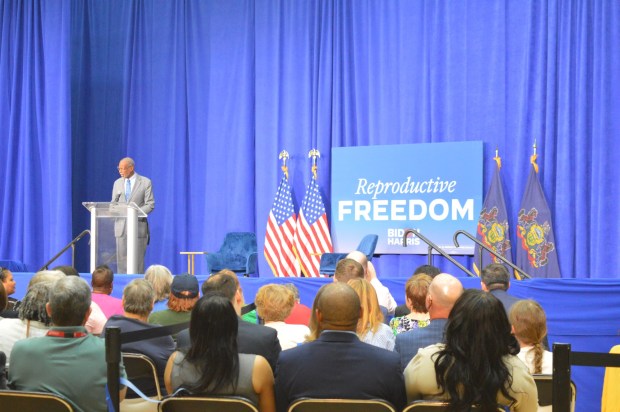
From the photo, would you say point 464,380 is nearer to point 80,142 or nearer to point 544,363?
point 544,363

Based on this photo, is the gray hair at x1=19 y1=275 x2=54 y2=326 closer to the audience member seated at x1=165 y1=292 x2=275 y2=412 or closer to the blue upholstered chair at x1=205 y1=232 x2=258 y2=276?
the audience member seated at x1=165 y1=292 x2=275 y2=412

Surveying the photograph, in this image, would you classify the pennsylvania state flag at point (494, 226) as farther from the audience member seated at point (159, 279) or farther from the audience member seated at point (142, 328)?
the audience member seated at point (142, 328)

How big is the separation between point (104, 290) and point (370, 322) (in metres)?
2.28

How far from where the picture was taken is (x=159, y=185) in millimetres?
12781

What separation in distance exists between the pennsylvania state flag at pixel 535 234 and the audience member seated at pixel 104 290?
232 inches

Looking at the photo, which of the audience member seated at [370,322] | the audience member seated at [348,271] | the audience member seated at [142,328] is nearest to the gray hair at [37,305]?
the audience member seated at [142,328]

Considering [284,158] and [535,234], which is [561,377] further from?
[284,158]

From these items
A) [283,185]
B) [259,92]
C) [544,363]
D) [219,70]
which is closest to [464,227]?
[283,185]

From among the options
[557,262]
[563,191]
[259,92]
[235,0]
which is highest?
[235,0]

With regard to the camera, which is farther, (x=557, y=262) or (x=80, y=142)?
Answer: (x=80, y=142)

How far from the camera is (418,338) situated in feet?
11.6

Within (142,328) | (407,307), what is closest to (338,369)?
(142,328)

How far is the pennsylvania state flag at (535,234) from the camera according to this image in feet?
31.0

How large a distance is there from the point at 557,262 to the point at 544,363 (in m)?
6.10
